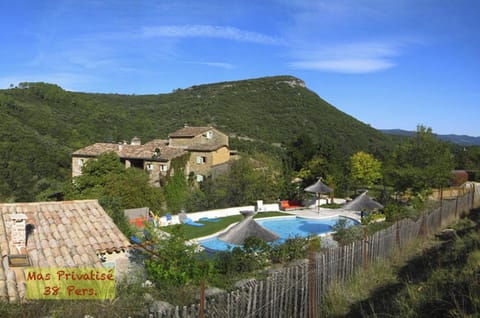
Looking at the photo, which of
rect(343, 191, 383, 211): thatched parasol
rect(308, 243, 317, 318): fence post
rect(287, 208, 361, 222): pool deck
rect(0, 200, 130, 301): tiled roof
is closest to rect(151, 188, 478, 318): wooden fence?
rect(308, 243, 317, 318): fence post

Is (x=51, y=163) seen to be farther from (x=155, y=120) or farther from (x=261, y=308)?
(x=261, y=308)

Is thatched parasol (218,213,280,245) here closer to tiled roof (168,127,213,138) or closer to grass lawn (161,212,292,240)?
grass lawn (161,212,292,240)

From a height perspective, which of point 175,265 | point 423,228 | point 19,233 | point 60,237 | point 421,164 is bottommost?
point 175,265

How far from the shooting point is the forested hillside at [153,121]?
43.0 metres

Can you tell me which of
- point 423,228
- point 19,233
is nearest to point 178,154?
point 423,228

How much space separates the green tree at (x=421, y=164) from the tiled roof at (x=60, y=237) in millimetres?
19095

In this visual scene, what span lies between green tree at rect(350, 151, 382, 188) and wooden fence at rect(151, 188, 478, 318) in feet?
99.9

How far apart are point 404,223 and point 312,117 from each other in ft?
214

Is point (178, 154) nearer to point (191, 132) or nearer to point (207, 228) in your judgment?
point (191, 132)

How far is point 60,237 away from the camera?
997cm

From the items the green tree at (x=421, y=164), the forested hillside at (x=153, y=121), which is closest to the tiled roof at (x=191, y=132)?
the forested hillside at (x=153, y=121)

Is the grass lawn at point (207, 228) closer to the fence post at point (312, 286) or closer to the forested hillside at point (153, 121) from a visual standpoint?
the fence post at point (312, 286)

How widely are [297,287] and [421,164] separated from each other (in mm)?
21487

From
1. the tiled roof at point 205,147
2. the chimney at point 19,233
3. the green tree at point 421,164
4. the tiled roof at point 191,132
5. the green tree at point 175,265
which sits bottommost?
the green tree at point 175,265
